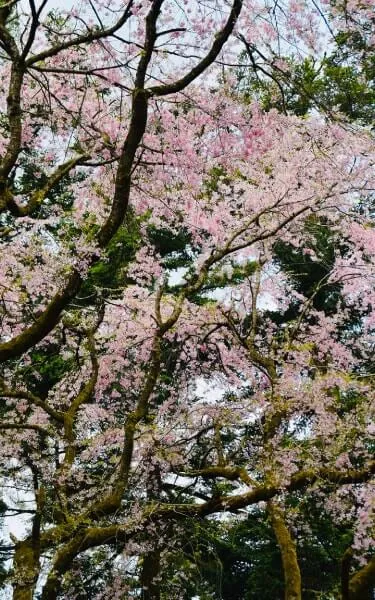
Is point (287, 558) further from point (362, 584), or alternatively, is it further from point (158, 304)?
point (158, 304)

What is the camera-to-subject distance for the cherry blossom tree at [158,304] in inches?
167

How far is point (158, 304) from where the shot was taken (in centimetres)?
639

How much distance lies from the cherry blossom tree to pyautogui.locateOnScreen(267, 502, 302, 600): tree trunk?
2cm

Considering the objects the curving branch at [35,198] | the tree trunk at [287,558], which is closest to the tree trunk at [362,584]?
the tree trunk at [287,558]

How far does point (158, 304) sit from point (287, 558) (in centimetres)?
297

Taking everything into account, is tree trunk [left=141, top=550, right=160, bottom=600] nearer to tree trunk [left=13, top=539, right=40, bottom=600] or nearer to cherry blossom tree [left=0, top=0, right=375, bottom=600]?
cherry blossom tree [left=0, top=0, right=375, bottom=600]

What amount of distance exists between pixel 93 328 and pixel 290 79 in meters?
4.72

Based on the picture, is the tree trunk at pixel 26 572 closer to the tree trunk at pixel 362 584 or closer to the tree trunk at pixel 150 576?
the tree trunk at pixel 362 584

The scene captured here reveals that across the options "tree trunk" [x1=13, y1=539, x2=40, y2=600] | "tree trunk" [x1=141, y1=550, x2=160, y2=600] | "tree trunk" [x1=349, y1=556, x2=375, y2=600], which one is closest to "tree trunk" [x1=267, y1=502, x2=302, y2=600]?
"tree trunk" [x1=349, y1=556, x2=375, y2=600]

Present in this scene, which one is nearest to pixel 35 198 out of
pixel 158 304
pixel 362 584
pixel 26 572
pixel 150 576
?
pixel 158 304

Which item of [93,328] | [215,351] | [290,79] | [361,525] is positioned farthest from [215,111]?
[215,351]

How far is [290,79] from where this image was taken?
11.6 ft

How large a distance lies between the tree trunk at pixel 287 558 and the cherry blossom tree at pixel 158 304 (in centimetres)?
2

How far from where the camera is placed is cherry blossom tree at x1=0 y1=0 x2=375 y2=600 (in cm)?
425
